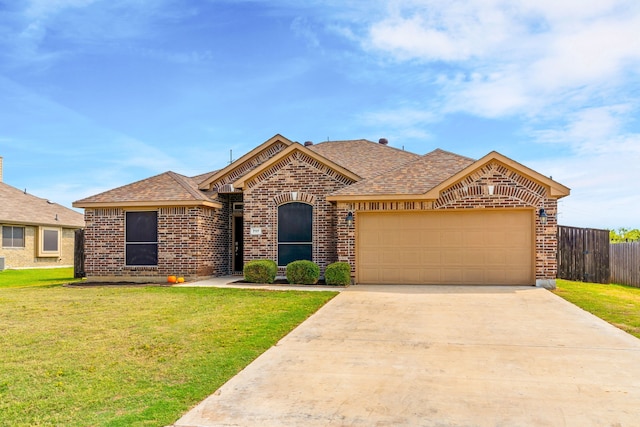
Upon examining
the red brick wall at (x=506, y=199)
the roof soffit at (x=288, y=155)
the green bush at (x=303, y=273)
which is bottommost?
the green bush at (x=303, y=273)

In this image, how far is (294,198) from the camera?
16078mm

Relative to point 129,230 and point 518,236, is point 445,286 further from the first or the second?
point 129,230

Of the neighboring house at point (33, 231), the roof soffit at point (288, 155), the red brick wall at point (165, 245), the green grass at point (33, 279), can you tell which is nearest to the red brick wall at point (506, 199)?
the roof soffit at point (288, 155)

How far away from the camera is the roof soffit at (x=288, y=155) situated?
1589 centimetres

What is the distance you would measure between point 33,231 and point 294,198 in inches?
764

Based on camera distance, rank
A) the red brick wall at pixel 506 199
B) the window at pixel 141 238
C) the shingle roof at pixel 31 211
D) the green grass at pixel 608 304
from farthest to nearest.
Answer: the shingle roof at pixel 31 211 < the window at pixel 141 238 < the red brick wall at pixel 506 199 < the green grass at pixel 608 304

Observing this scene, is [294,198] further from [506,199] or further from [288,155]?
[506,199]

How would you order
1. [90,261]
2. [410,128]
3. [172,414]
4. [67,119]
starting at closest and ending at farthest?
[172,414], [90,261], [67,119], [410,128]

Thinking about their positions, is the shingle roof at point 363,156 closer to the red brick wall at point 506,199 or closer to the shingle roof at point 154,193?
the red brick wall at point 506,199

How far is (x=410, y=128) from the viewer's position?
63.5 feet

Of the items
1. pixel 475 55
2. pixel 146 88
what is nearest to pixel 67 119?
pixel 146 88

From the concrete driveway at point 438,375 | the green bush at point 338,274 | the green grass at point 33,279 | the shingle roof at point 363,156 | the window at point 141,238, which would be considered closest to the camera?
the concrete driveway at point 438,375

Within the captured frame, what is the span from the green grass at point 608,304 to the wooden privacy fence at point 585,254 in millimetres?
2463

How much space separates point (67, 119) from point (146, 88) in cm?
473
